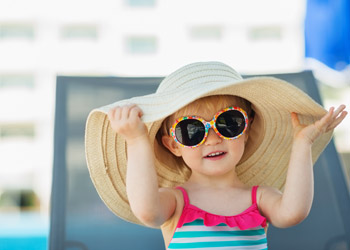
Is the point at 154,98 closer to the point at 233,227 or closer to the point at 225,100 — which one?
the point at 225,100

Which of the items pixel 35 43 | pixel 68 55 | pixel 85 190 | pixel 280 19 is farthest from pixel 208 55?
pixel 85 190

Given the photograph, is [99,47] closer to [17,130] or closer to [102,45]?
[102,45]

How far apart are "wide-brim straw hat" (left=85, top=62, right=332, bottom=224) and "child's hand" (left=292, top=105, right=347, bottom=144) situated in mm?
29

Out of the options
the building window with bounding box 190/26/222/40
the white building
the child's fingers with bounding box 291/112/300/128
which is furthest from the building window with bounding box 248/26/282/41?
the child's fingers with bounding box 291/112/300/128

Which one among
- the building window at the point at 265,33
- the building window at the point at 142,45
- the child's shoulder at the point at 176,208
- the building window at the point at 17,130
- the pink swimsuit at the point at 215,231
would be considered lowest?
the pink swimsuit at the point at 215,231

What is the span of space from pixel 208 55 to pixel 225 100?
19731mm

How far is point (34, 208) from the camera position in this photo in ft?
62.5

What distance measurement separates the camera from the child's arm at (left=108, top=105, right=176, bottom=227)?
1254mm

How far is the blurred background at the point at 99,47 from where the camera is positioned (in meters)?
20.3

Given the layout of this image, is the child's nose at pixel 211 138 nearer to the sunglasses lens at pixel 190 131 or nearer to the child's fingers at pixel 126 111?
the sunglasses lens at pixel 190 131

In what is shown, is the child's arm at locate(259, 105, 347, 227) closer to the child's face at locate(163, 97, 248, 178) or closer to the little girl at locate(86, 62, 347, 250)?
the little girl at locate(86, 62, 347, 250)

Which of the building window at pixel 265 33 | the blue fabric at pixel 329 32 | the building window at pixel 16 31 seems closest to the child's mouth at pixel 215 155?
the blue fabric at pixel 329 32

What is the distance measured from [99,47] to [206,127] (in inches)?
773

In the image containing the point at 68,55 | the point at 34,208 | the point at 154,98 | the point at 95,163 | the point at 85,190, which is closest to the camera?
the point at 154,98
